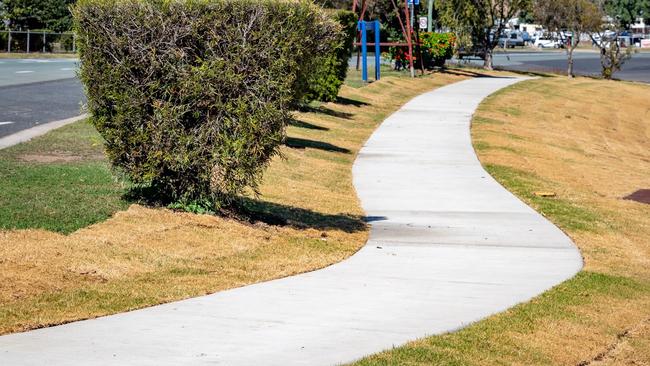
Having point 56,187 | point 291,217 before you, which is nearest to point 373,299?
point 291,217

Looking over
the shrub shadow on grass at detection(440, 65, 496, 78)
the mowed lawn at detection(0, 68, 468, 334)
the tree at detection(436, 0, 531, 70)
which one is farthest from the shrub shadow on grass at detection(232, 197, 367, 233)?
the tree at detection(436, 0, 531, 70)

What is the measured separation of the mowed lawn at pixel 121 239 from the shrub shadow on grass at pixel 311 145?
3.68 metres

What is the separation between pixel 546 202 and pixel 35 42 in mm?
42719

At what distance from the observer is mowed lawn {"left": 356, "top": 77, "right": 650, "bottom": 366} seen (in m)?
7.85

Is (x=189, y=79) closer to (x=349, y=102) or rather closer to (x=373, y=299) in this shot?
(x=373, y=299)

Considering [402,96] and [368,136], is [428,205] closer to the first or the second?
[368,136]

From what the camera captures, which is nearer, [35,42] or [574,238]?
[574,238]

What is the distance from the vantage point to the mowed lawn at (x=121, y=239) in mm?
8836

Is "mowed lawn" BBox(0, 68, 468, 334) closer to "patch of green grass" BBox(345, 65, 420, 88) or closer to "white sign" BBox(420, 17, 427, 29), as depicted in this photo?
"patch of green grass" BBox(345, 65, 420, 88)

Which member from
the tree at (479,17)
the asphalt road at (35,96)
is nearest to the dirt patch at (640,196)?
the asphalt road at (35,96)

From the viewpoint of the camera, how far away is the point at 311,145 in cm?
2136

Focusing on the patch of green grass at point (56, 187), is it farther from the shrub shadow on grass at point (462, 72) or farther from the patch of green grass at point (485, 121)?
the shrub shadow on grass at point (462, 72)

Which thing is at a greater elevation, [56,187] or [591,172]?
[56,187]

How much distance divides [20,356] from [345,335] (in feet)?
7.03
